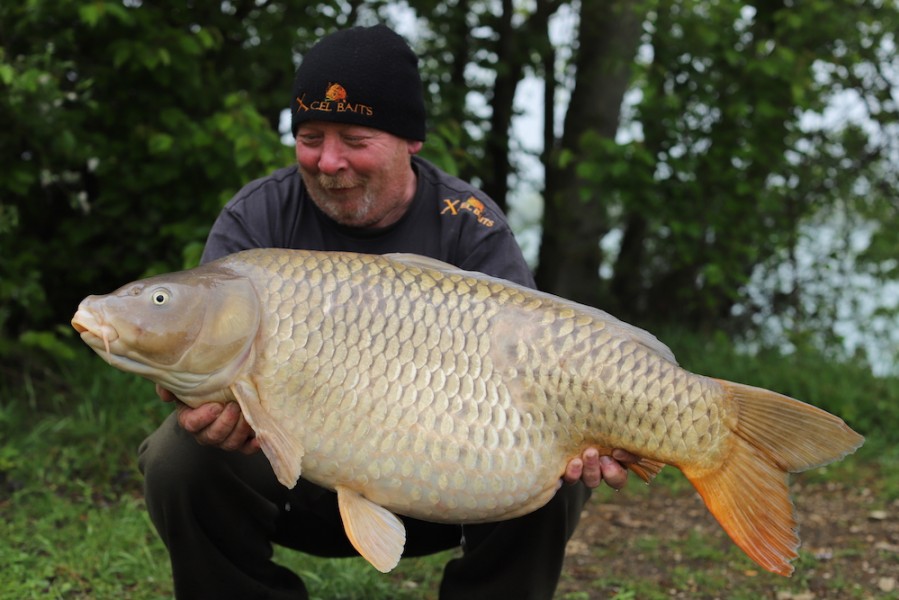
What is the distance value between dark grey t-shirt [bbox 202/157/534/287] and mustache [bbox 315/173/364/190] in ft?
0.33

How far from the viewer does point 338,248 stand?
205cm

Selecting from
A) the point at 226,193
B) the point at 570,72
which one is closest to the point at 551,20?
the point at 570,72

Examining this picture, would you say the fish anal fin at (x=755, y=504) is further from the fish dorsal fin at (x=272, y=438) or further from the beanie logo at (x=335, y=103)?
the beanie logo at (x=335, y=103)

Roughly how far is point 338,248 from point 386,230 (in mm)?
95

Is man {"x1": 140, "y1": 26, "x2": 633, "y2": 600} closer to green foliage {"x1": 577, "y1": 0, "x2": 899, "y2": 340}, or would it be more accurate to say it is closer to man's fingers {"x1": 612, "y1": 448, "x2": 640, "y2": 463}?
man's fingers {"x1": 612, "y1": 448, "x2": 640, "y2": 463}

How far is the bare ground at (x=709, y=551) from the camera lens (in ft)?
7.98

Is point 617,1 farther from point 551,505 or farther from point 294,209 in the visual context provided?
point 551,505

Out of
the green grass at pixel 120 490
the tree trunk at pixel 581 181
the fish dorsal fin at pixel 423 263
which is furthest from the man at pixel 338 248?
the tree trunk at pixel 581 181

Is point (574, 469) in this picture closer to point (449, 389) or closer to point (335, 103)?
point (449, 389)

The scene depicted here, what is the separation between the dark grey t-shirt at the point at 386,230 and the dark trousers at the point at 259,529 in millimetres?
388

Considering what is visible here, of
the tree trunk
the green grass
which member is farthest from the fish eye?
the tree trunk

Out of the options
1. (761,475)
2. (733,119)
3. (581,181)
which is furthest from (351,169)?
(581,181)

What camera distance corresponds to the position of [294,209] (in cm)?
207

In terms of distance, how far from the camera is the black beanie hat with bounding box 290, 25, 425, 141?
194 cm
